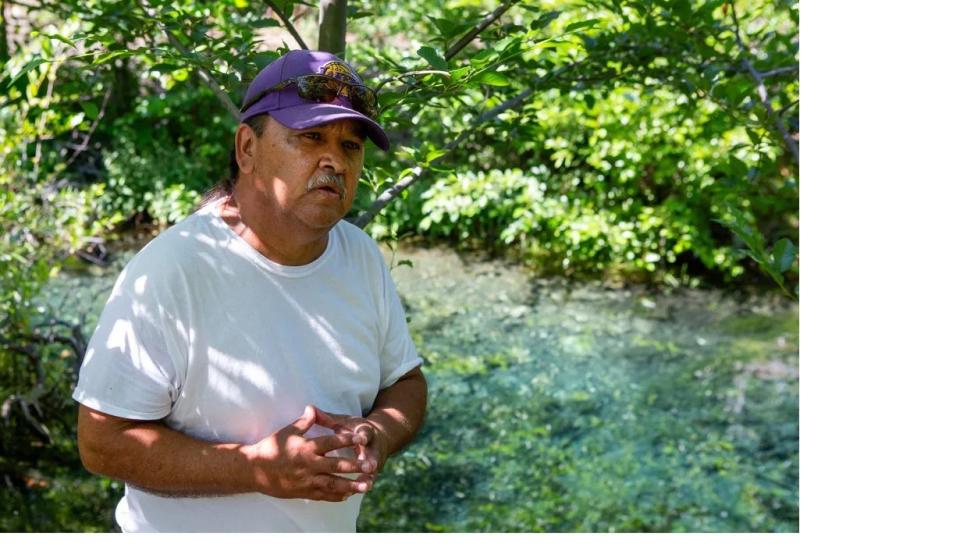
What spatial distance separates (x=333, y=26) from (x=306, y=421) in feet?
3.50

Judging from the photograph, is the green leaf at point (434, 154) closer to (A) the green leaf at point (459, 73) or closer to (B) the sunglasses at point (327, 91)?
(A) the green leaf at point (459, 73)

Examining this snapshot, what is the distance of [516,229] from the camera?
22.1 ft

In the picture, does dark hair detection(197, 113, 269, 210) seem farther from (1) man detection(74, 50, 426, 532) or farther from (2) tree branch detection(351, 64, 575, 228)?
(2) tree branch detection(351, 64, 575, 228)


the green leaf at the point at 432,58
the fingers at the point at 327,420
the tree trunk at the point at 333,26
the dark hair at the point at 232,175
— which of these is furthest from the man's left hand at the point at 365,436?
the tree trunk at the point at 333,26

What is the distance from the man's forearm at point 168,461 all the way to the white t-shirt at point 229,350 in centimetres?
3

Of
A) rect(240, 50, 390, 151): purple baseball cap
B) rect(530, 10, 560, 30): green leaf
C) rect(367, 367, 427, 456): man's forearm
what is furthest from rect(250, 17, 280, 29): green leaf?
rect(367, 367, 427, 456): man's forearm

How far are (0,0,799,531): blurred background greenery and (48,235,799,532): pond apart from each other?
16 millimetres

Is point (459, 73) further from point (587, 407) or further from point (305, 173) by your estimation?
point (587, 407)

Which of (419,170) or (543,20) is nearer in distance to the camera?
(543,20)

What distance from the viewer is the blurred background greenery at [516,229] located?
7.39 feet

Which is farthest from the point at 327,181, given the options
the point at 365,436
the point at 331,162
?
the point at 365,436

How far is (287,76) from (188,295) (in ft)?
1.13
